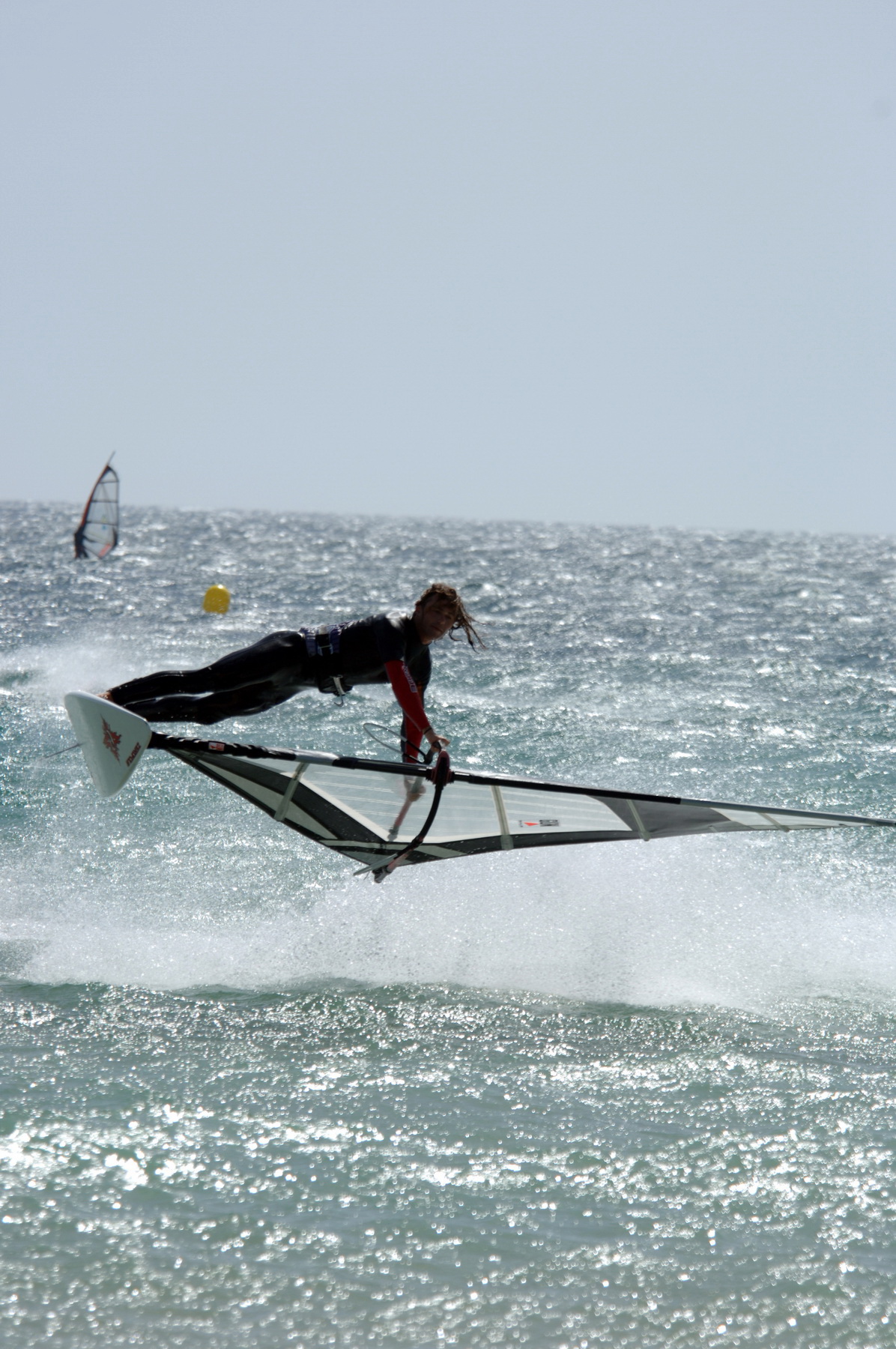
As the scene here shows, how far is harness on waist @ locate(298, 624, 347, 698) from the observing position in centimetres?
522

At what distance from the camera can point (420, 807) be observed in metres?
5.40

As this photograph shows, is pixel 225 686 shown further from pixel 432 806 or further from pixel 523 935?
pixel 523 935

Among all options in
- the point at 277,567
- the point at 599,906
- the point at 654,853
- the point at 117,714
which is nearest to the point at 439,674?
the point at 654,853

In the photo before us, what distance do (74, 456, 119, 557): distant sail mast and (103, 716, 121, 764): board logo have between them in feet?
62.0

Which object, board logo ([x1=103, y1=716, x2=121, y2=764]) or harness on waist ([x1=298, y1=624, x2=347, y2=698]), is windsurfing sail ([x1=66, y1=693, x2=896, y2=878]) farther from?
harness on waist ([x1=298, y1=624, x2=347, y2=698])

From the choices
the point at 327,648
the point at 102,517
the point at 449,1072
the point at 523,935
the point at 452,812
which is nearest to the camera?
the point at 449,1072

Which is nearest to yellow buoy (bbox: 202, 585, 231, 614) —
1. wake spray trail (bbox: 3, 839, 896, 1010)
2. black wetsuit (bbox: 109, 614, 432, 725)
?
Answer: wake spray trail (bbox: 3, 839, 896, 1010)

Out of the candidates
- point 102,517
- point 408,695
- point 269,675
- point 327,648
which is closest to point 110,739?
point 269,675

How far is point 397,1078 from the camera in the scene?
4.16 metres

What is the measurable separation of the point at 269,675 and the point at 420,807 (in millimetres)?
949

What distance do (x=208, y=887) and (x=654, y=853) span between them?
2.79m

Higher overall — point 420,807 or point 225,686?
point 225,686

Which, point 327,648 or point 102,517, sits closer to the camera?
point 327,648

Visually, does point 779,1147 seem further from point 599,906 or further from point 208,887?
point 208,887
